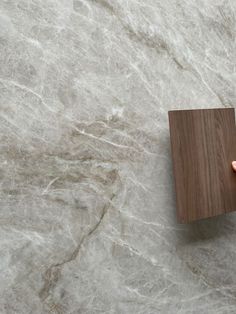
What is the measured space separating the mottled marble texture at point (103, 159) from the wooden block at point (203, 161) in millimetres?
90

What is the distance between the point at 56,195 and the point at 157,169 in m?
0.30

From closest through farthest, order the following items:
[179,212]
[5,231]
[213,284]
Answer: [5,231], [179,212], [213,284]

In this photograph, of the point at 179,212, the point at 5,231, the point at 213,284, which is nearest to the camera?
the point at 5,231

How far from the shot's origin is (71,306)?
93 cm

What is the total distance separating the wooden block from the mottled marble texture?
9cm

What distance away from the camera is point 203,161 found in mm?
1004

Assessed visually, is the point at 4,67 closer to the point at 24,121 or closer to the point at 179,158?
the point at 24,121

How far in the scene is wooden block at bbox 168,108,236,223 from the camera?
0.97 m

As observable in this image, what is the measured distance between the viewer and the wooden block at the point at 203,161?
97 cm

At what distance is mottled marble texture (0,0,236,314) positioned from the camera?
888 mm

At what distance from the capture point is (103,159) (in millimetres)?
987

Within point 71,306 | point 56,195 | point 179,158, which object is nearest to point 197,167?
point 179,158

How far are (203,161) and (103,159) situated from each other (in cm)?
27

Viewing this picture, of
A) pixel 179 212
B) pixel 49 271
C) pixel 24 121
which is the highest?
pixel 24 121
